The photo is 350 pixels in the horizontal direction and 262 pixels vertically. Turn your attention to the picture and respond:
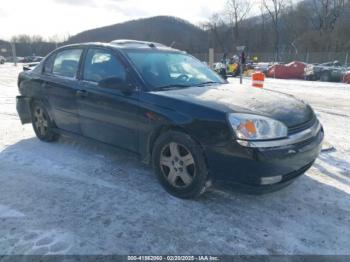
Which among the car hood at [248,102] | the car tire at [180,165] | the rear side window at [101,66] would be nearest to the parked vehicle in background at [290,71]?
the car hood at [248,102]

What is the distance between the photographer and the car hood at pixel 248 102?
2.97 m

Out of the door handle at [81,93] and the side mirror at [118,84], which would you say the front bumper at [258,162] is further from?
the door handle at [81,93]

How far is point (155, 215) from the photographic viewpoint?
2.97 m

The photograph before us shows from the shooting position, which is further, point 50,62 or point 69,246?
point 50,62

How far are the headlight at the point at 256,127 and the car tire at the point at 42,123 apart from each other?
10.6ft

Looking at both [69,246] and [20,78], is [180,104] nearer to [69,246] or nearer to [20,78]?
[69,246]

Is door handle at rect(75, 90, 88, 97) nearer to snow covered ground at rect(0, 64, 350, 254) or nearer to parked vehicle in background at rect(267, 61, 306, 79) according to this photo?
snow covered ground at rect(0, 64, 350, 254)

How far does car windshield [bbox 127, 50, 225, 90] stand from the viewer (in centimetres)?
361

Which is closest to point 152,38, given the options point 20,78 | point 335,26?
point 335,26

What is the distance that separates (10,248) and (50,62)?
10.7 ft

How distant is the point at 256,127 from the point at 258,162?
0.32 m

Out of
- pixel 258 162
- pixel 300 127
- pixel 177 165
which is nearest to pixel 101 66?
pixel 177 165

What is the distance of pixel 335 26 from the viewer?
160 ft

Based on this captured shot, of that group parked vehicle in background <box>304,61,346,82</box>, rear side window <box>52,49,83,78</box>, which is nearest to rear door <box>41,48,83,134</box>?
rear side window <box>52,49,83,78</box>
